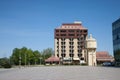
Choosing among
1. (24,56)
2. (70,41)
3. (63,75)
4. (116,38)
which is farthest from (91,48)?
(63,75)

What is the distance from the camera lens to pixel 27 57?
13938 cm

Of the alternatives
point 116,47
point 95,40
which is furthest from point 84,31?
point 116,47

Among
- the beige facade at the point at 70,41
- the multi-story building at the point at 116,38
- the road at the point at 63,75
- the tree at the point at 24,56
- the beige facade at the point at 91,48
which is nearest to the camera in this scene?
the road at the point at 63,75

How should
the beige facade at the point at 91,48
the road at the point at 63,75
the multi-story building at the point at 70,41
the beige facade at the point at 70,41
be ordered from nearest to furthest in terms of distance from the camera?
the road at the point at 63,75 → the beige facade at the point at 91,48 → the beige facade at the point at 70,41 → the multi-story building at the point at 70,41

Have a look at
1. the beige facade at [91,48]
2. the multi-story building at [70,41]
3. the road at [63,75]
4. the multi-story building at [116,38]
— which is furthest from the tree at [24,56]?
the road at [63,75]

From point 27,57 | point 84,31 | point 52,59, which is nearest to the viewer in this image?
point 27,57

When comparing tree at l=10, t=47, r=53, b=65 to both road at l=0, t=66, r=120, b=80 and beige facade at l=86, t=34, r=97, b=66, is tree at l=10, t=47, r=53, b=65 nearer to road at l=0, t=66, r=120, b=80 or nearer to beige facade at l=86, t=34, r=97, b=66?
beige facade at l=86, t=34, r=97, b=66

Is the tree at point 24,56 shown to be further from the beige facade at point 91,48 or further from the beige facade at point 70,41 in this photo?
the beige facade at point 91,48

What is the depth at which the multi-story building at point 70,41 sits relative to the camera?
6466 inches

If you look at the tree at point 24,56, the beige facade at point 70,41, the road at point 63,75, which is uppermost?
the beige facade at point 70,41

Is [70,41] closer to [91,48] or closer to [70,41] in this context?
[70,41]

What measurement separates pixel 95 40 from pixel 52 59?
45.0 meters

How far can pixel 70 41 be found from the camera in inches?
6565

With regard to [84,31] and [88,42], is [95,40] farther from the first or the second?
[84,31]
